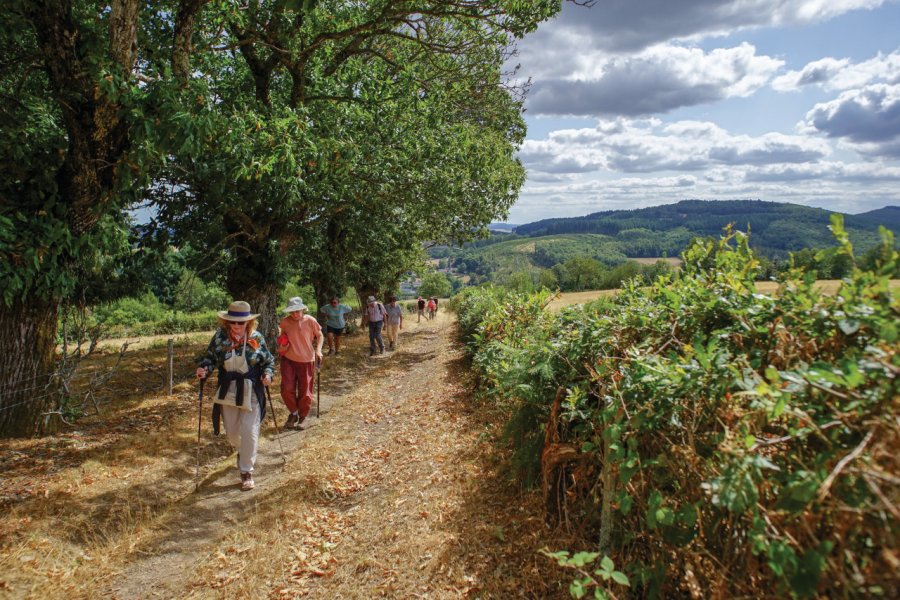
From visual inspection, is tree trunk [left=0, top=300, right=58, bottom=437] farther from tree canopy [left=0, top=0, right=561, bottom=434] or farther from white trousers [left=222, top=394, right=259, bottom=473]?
white trousers [left=222, top=394, right=259, bottom=473]

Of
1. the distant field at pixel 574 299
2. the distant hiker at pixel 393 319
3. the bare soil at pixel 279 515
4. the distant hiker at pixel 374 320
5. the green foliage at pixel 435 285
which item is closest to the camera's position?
the bare soil at pixel 279 515

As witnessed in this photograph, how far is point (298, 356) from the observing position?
831cm

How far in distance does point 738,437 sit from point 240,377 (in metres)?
5.65

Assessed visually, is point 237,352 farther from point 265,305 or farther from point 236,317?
point 265,305

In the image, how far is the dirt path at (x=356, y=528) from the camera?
3994 mm

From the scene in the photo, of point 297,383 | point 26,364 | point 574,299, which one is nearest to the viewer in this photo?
point 26,364

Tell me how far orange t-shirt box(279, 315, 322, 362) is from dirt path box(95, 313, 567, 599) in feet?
4.55

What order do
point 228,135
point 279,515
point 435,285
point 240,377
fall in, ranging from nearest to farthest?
point 279,515
point 240,377
point 228,135
point 435,285

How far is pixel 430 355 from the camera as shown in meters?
16.7

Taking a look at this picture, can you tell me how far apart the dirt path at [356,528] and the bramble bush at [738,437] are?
735 millimetres

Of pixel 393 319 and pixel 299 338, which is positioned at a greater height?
pixel 299 338

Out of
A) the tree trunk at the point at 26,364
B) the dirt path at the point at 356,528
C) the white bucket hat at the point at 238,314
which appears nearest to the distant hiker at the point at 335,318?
the dirt path at the point at 356,528

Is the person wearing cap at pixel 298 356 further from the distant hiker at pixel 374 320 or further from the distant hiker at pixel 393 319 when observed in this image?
the distant hiker at pixel 393 319

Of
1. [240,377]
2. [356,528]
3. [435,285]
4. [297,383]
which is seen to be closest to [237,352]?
[240,377]
